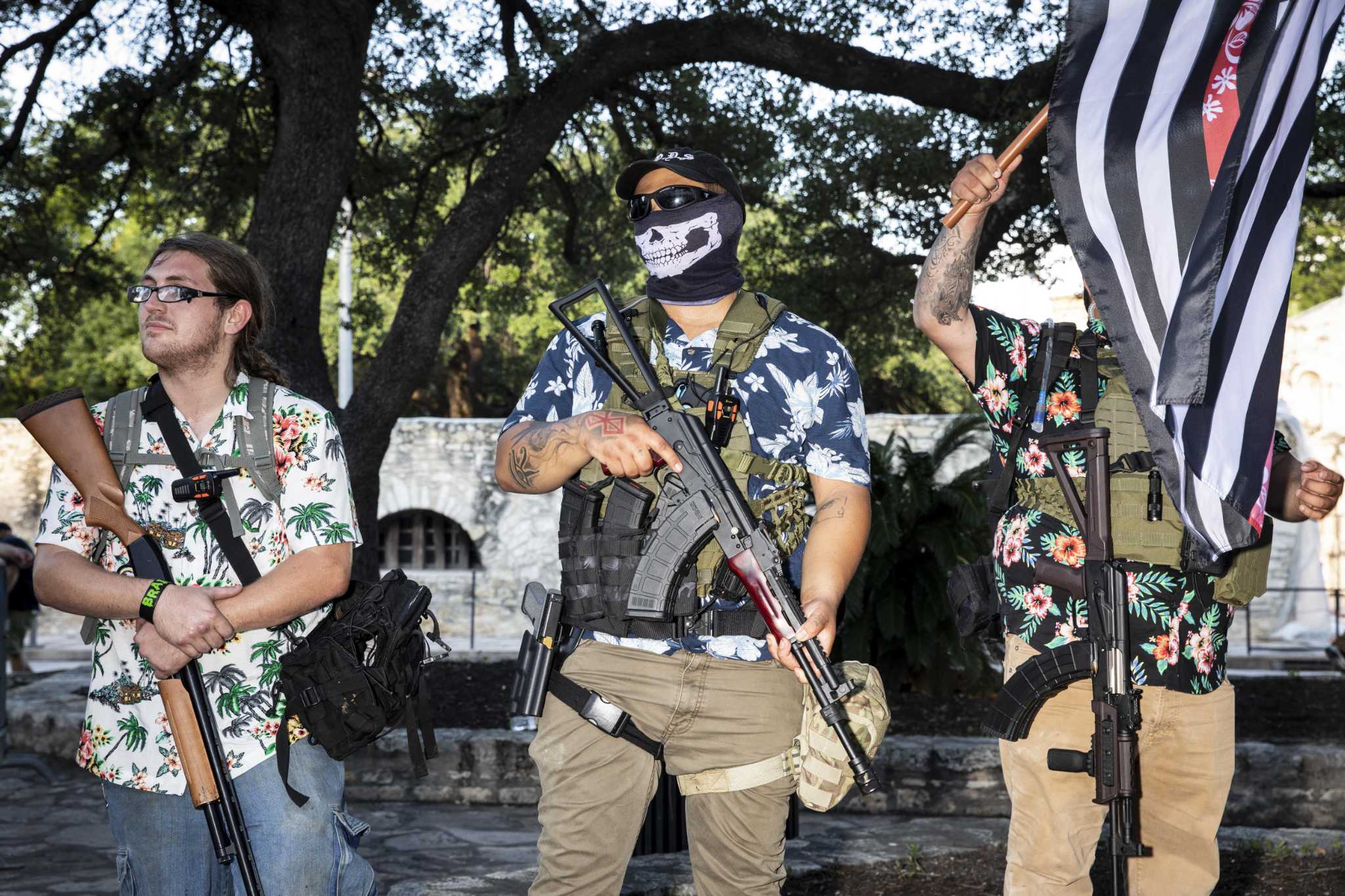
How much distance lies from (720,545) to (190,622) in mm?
1094

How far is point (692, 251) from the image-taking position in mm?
3186

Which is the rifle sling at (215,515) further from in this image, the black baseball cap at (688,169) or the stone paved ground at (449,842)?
the stone paved ground at (449,842)

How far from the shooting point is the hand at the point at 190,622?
2750mm

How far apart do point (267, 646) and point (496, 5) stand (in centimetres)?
823

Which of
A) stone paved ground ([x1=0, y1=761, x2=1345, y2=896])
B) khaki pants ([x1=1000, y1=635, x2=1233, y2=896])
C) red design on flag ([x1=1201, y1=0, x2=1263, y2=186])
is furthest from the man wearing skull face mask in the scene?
stone paved ground ([x1=0, y1=761, x2=1345, y2=896])

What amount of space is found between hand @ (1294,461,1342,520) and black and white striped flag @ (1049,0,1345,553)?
276 mm

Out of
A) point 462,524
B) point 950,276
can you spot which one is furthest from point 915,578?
point 462,524

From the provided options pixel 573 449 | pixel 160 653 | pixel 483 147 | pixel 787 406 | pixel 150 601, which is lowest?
pixel 160 653

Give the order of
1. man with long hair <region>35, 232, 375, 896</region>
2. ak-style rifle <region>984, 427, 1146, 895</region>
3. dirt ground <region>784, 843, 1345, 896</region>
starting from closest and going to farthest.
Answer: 1. man with long hair <region>35, 232, 375, 896</region>
2. ak-style rifle <region>984, 427, 1146, 895</region>
3. dirt ground <region>784, 843, 1345, 896</region>

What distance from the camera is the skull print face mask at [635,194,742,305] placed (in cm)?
318

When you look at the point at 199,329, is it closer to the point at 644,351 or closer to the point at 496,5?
the point at 644,351

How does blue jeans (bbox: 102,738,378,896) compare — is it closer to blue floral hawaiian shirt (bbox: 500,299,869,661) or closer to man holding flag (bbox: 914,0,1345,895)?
blue floral hawaiian shirt (bbox: 500,299,869,661)

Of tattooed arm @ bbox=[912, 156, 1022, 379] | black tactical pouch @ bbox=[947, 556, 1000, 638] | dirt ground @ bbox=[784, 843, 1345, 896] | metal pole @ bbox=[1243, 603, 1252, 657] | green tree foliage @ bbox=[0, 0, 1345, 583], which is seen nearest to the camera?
tattooed arm @ bbox=[912, 156, 1022, 379]

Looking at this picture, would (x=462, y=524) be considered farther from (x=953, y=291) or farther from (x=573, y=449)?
(x=573, y=449)
